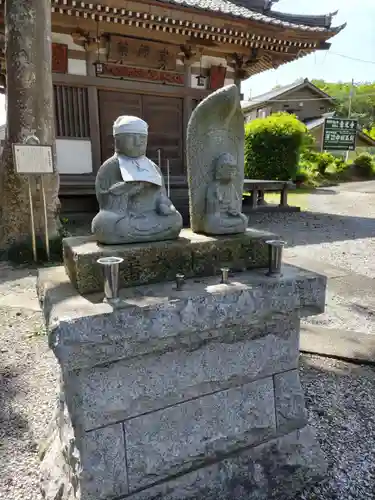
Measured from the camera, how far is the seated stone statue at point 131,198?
189cm

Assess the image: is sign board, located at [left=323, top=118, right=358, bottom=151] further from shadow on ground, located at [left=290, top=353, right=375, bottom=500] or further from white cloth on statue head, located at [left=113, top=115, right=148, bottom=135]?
white cloth on statue head, located at [left=113, top=115, right=148, bottom=135]

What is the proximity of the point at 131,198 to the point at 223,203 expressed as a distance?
23.1 inches

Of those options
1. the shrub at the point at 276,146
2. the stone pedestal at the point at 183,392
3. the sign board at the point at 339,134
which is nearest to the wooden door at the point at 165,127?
the shrub at the point at 276,146

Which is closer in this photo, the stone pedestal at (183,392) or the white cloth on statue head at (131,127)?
the stone pedestal at (183,392)

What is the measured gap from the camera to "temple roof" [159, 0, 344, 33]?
25.0ft

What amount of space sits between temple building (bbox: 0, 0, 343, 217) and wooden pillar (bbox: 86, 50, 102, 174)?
2 centimetres

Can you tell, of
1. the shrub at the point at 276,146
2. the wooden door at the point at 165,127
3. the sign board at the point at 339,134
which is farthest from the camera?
the sign board at the point at 339,134

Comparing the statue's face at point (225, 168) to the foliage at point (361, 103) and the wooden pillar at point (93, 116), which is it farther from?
the foliage at point (361, 103)

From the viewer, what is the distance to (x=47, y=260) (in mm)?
5824

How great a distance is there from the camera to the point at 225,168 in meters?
2.14

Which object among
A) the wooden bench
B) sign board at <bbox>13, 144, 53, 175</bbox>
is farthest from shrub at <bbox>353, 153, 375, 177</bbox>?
sign board at <bbox>13, 144, 53, 175</bbox>

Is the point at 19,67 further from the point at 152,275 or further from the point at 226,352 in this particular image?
the point at 226,352

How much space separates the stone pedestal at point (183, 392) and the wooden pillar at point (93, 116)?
706cm

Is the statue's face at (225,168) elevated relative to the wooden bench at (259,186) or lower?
elevated
